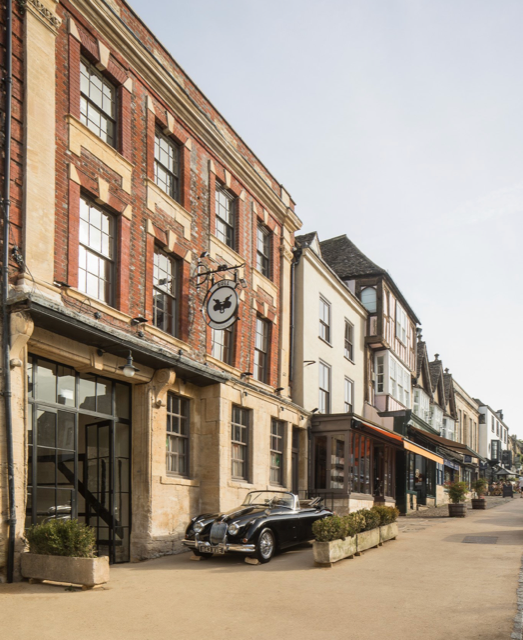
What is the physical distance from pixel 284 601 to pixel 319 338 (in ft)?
51.5

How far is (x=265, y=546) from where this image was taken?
13.3 m

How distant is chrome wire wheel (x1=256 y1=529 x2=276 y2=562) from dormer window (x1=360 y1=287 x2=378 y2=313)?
62.7ft

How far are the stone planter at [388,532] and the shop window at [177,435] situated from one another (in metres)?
4.67

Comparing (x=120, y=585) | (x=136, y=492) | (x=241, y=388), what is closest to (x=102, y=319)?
(x=136, y=492)

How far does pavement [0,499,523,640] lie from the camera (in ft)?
25.2

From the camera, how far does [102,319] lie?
13.1m

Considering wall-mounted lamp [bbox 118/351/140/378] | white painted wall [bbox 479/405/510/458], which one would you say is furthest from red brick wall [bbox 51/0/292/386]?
white painted wall [bbox 479/405/510/458]

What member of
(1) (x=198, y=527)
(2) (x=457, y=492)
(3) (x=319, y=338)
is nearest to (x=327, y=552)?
(1) (x=198, y=527)

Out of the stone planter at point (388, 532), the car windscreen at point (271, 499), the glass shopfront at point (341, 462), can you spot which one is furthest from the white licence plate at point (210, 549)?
the glass shopfront at point (341, 462)

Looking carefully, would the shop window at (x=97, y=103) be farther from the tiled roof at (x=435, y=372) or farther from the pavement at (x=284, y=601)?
the tiled roof at (x=435, y=372)

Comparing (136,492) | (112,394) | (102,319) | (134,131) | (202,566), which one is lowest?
(202,566)

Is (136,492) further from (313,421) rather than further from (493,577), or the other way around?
(313,421)

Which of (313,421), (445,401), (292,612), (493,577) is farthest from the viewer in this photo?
(445,401)

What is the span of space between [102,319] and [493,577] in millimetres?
8085
